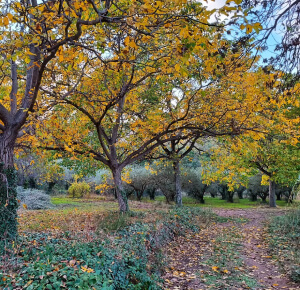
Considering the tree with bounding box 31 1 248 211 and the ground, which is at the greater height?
the tree with bounding box 31 1 248 211

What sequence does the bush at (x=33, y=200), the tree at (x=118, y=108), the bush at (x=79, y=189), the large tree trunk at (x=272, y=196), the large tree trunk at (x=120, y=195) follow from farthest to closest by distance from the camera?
the bush at (x=79, y=189)
the large tree trunk at (x=272, y=196)
the bush at (x=33, y=200)
the large tree trunk at (x=120, y=195)
the tree at (x=118, y=108)

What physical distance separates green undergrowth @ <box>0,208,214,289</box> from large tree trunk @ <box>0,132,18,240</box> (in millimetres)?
332

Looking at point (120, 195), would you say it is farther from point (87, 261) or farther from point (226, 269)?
point (87, 261)

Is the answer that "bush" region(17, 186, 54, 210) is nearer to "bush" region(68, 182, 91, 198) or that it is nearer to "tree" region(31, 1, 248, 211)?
"tree" region(31, 1, 248, 211)

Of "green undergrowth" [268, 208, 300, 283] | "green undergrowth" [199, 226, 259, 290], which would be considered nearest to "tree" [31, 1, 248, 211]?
"green undergrowth" [199, 226, 259, 290]

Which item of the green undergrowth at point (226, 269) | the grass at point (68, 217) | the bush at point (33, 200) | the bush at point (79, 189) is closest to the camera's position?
the green undergrowth at point (226, 269)

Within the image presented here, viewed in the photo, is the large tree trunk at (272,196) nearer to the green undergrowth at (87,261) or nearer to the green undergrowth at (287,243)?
the green undergrowth at (287,243)

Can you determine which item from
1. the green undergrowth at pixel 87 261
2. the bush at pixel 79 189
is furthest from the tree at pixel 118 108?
the bush at pixel 79 189

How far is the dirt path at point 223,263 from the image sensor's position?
493 cm

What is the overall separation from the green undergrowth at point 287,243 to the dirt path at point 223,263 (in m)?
0.20

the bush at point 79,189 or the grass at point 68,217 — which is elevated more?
the bush at point 79,189

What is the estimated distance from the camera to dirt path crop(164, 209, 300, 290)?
493cm

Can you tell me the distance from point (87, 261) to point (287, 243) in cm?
597

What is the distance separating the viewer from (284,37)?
4.13 meters
